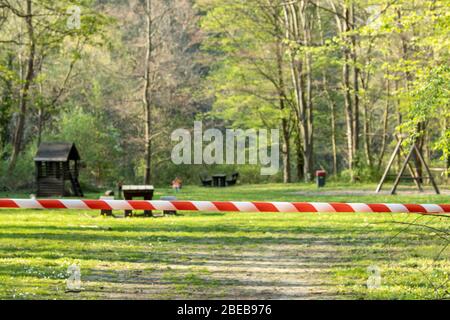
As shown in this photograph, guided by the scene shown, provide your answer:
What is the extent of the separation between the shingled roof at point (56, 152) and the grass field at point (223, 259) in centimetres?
1246

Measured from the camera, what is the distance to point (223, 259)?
12023 millimetres

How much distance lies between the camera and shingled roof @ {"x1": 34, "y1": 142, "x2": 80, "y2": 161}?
3156 cm

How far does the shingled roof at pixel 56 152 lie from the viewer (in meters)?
31.6

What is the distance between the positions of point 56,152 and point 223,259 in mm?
21224

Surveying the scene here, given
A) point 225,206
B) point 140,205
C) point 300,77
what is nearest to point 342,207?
point 225,206

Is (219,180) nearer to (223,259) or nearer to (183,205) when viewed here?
(223,259)

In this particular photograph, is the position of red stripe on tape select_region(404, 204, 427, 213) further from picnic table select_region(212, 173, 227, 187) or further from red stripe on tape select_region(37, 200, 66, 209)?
picnic table select_region(212, 173, 227, 187)

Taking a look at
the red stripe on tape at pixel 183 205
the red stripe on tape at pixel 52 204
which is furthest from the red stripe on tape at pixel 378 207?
the red stripe on tape at pixel 52 204

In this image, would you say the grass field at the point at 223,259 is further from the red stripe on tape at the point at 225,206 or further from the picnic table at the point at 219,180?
the picnic table at the point at 219,180

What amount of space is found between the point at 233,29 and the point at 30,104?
13354mm

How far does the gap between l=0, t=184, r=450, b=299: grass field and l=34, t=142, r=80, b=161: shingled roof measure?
40.9 feet

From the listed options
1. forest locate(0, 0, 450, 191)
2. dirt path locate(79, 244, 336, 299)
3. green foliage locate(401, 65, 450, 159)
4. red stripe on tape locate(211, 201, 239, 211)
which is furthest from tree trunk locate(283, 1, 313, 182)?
red stripe on tape locate(211, 201, 239, 211)
